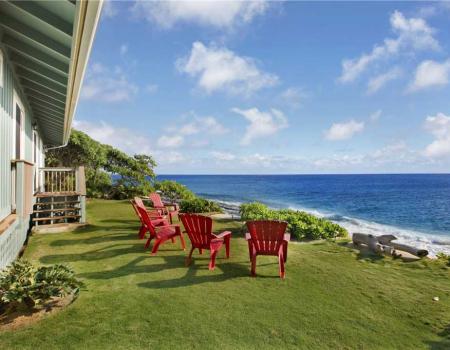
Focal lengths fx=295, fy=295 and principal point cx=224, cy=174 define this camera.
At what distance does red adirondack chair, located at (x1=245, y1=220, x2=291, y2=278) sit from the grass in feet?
1.09

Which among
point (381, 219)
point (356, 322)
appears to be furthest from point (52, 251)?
point (381, 219)

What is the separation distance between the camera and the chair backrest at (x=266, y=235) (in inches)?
182

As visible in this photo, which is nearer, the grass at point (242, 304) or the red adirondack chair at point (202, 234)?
the grass at point (242, 304)

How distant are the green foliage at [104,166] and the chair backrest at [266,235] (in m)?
13.0

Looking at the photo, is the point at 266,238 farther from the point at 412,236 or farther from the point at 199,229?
the point at 412,236

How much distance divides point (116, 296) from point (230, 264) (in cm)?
203

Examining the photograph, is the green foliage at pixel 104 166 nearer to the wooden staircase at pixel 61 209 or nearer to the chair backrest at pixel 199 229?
the wooden staircase at pixel 61 209

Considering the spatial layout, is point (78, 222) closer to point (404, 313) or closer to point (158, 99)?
point (404, 313)

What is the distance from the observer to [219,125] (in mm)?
59688

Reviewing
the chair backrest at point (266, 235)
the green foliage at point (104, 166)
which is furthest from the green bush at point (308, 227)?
the green foliage at point (104, 166)

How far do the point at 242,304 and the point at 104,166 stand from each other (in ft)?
57.0

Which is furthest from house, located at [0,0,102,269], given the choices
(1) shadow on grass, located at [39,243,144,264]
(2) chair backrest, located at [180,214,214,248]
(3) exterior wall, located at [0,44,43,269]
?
(2) chair backrest, located at [180,214,214,248]

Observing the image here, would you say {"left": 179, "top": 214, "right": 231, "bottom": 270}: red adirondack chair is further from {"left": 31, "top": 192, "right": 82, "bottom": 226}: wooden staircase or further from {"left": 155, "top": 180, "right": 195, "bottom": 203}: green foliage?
{"left": 155, "top": 180, "right": 195, "bottom": 203}: green foliage

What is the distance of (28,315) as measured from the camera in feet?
10.2
